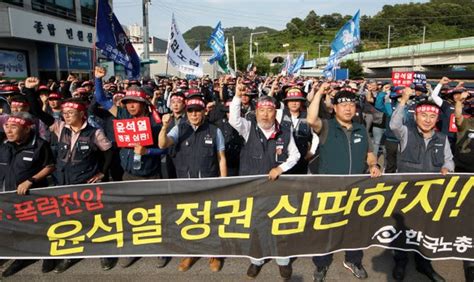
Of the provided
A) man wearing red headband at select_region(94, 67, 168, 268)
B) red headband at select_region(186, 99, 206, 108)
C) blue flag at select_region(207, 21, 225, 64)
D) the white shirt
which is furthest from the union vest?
blue flag at select_region(207, 21, 225, 64)

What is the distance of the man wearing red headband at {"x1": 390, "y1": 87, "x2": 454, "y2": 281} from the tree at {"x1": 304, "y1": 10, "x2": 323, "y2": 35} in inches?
5101

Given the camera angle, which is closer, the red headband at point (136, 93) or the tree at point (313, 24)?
the red headband at point (136, 93)

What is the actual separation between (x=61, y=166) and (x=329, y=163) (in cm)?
303

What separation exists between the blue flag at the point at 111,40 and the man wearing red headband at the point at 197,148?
3.67m

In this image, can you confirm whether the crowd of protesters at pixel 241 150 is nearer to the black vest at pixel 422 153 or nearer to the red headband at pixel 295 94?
the black vest at pixel 422 153

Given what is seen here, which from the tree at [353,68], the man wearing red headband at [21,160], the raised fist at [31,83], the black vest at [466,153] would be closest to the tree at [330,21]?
the tree at [353,68]

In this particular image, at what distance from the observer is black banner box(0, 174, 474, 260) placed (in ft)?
12.2

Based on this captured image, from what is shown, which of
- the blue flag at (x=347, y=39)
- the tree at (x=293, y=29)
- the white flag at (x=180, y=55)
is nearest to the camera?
the blue flag at (x=347, y=39)

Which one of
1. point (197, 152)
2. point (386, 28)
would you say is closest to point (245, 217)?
point (197, 152)

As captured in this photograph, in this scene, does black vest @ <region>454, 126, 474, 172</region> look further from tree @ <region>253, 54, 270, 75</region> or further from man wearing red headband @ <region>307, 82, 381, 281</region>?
tree @ <region>253, 54, 270, 75</region>

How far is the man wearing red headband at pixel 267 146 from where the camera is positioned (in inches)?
152

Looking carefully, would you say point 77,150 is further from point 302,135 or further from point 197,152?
point 302,135

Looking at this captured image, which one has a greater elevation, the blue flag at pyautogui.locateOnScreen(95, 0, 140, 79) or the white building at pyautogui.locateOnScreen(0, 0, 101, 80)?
the white building at pyautogui.locateOnScreen(0, 0, 101, 80)

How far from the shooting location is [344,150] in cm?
381
